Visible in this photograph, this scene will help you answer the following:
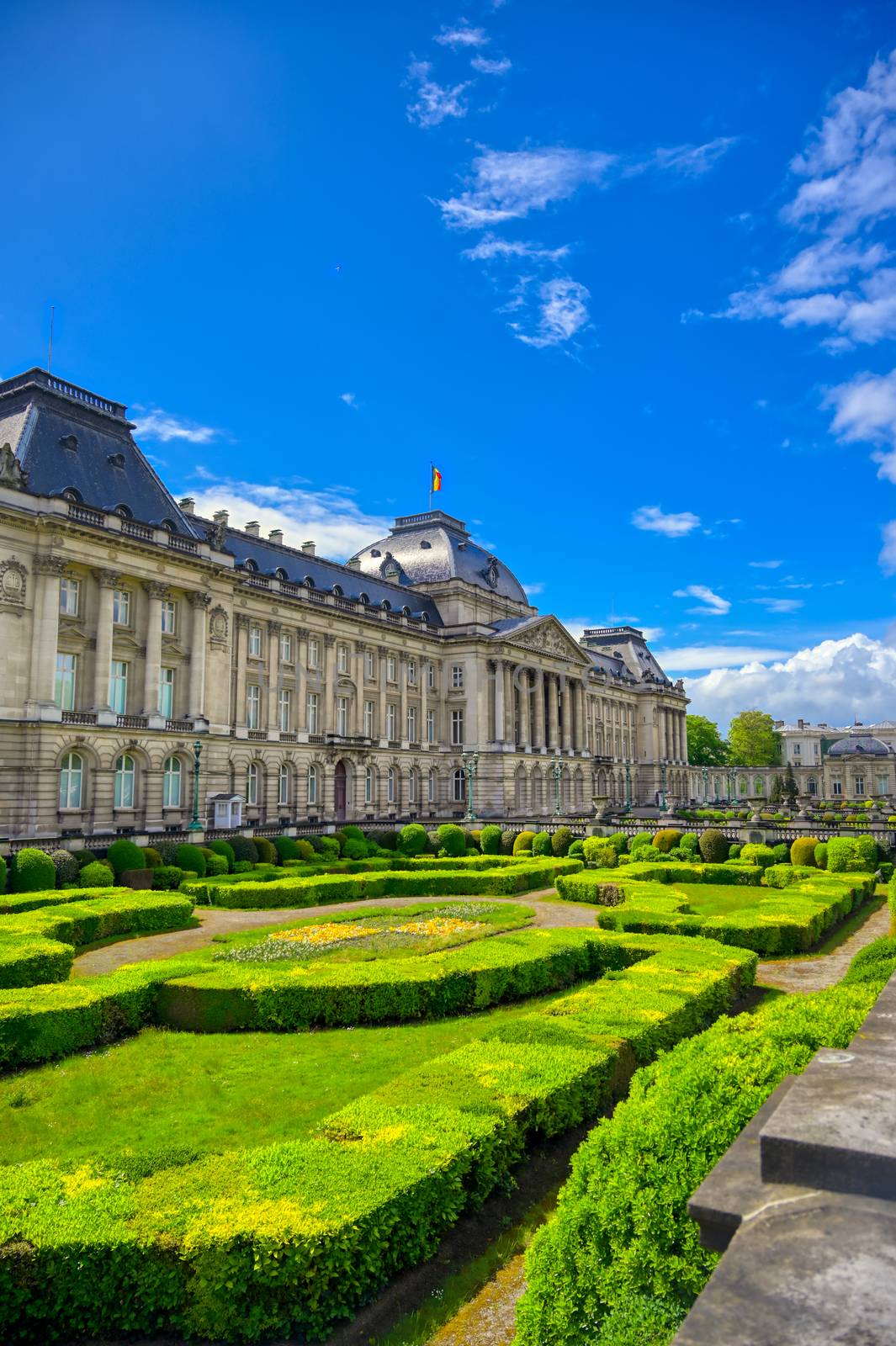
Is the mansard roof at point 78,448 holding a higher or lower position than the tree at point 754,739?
higher

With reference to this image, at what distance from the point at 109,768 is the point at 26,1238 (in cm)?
3730

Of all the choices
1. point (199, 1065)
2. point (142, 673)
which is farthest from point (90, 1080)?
point (142, 673)

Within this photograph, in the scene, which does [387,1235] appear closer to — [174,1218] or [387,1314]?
[387,1314]

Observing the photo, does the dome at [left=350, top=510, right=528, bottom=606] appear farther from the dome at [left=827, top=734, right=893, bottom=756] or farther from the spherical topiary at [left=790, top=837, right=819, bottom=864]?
the dome at [left=827, top=734, right=893, bottom=756]

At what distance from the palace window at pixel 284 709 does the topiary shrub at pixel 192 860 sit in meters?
21.9

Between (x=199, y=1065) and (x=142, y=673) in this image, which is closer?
(x=199, y=1065)

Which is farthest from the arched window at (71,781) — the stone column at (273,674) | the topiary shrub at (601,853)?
the topiary shrub at (601,853)

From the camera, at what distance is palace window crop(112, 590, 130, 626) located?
44.7 metres

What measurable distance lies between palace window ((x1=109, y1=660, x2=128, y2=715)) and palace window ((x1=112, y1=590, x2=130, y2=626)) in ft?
6.45

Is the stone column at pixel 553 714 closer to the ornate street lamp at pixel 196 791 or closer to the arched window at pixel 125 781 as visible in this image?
the ornate street lamp at pixel 196 791

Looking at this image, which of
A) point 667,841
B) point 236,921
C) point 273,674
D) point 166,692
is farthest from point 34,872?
point 273,674

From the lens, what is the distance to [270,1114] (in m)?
11.1

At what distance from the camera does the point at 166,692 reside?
155 ft

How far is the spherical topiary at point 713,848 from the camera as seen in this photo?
41.4 m
